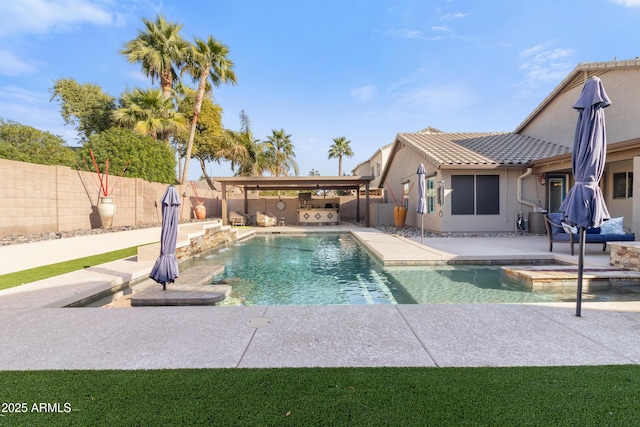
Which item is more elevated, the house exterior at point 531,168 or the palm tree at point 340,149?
the palm tree at point 340,149

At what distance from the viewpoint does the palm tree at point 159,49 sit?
18.7 meters

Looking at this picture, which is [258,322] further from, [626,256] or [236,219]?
[236,219]

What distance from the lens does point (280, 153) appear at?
107 feet

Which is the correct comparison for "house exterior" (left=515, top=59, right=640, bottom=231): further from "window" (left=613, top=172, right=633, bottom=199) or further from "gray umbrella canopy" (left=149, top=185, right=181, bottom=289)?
"gray umbrella canopy" (left=149, top=185, right=181, bottom=289)

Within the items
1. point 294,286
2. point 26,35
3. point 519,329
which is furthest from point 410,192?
point 26,35

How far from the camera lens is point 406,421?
6.44 feet

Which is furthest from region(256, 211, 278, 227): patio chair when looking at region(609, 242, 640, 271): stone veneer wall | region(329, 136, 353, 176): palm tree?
region(329, 136, 353, 176): palm tree

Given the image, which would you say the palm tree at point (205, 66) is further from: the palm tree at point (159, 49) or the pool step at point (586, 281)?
the pool step at point (586, 281)

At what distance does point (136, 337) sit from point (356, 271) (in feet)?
16.2

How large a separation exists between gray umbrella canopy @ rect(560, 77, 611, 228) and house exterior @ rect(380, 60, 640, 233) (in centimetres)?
744

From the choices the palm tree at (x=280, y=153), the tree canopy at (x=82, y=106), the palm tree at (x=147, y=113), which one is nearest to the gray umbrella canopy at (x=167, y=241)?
the palm tree at (x=147, y=113)

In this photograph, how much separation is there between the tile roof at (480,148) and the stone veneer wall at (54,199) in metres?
13.4

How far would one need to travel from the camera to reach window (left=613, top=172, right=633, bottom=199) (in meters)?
10.9

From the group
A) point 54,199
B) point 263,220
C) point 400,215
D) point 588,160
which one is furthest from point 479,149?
point 54,199
